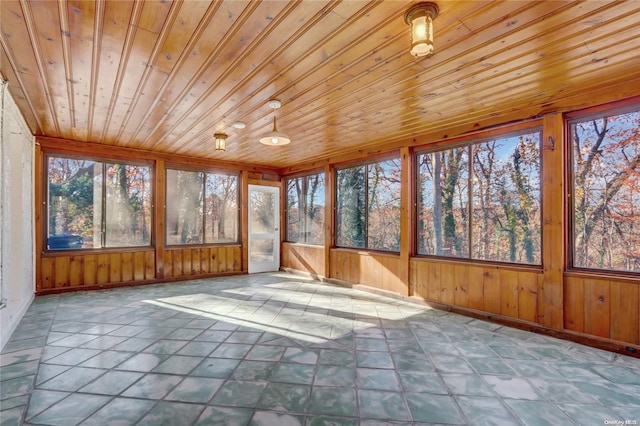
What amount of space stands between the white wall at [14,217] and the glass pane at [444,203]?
4853mm

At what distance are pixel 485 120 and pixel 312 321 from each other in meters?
3.29

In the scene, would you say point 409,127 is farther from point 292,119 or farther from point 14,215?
point 14,215

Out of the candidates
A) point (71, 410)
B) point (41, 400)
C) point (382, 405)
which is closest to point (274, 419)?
point (382, 405)

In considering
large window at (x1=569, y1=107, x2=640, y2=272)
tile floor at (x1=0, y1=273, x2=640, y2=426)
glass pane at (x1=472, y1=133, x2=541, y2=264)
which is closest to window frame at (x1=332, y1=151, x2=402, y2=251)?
glass pane at (x1=472, y1=133, x2=541, y2=264)

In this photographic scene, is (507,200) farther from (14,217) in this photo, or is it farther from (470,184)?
(14,217)

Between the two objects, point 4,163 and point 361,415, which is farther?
point 4,163

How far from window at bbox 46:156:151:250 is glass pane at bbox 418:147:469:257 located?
16.3ft

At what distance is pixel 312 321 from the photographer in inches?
142

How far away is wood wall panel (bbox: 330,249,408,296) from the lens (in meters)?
4.80

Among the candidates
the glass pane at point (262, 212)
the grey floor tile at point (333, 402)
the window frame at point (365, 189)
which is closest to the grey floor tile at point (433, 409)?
the grey floor tile at point (333, 402)

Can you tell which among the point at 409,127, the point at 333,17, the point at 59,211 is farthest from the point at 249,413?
the point at 59,211

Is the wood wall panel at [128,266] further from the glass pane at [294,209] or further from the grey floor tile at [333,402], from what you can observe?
the grey floor tile at [333,402]

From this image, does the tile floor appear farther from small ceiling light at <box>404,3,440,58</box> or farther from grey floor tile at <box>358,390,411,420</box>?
small ceiling light at <box>404,3,440,58</box>

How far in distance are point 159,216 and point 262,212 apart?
2178 mm
